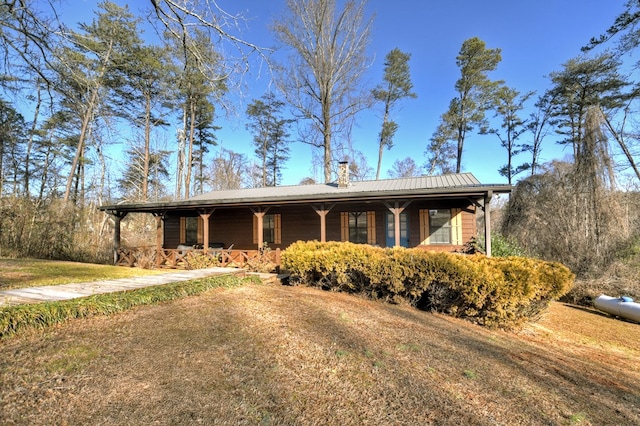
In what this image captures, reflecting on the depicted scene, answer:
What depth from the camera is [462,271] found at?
18.8 feet

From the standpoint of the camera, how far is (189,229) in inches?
568

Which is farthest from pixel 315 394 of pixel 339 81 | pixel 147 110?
pixel 147 110

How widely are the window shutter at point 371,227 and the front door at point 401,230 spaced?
1.71 ft

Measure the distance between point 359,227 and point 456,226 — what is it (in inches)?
137

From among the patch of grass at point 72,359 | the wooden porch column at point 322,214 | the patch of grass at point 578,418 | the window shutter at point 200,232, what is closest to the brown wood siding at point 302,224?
the window shutter at point 200,232

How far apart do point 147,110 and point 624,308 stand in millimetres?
24076

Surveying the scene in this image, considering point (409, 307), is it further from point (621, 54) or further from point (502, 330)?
point (621, 54)

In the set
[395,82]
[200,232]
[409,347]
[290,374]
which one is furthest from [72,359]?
[395,82]

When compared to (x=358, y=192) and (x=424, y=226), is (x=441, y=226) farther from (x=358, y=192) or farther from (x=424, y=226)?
(x=358, y=192)

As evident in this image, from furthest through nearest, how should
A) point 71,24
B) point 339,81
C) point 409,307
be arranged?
point 339,81, point 409,307, point 71,24

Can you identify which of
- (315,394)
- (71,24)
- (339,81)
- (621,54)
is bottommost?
(315,394)

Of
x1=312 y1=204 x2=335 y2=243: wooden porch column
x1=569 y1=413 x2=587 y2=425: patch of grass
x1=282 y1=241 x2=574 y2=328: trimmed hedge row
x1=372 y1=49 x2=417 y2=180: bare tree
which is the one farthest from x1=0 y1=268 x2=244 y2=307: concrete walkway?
x1=372 y1=49 x2=417 y2=180: bare tree

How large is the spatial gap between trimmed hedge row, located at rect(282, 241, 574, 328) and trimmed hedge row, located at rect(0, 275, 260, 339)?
298cm

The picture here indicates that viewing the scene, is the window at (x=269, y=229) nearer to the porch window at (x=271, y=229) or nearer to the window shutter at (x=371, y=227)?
the porch window at (x=271, y=229)
